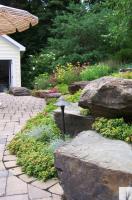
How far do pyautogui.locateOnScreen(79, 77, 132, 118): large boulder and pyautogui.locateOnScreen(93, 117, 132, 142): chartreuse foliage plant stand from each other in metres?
0.12

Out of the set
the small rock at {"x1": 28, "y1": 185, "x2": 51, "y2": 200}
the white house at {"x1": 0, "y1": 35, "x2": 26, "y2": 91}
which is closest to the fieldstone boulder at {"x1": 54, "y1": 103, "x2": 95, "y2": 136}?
the small rock at {"x1": 28, "y1": 185, "x2": 51, "y2": 200}

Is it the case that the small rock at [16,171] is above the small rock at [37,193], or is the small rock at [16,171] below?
below

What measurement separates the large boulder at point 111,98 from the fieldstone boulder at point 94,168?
0.57 metres

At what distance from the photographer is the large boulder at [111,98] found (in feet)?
14.5

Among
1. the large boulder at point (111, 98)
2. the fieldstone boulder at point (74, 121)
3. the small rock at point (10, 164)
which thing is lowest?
the small rock at point (10, 164)

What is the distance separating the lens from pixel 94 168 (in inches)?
133

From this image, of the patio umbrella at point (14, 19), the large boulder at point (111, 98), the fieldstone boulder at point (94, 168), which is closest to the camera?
the fieldstone boulder at point (94, 168)

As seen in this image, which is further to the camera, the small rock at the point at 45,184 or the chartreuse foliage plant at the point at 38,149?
the chartreuse foliage plant at the point at 38,149

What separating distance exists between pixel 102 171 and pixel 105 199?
25cm

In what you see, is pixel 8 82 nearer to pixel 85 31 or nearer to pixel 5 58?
pixel 5 58

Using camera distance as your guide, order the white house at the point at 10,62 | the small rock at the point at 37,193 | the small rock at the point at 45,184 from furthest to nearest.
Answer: the white house at the point at 10,62 < the small rock at the point at 45,184 < the small rock at the point at 37,193

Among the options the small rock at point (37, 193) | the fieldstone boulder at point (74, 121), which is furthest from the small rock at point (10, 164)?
the fieldstone boulder at point (74, 121)

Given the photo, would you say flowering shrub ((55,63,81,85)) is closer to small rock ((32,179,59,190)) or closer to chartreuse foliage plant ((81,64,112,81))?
chartreuse foliage plant ((81,64,112,81))

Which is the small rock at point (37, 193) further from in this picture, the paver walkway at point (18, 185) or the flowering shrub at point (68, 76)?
the flowering shrub at point (68, 76)
